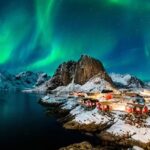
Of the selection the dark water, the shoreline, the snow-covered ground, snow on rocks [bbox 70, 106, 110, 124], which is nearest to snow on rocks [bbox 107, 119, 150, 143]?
the snow-covered ground

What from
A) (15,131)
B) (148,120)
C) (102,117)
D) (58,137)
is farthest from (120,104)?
(15,131)

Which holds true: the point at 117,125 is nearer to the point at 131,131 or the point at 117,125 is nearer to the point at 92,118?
the point at 131,131

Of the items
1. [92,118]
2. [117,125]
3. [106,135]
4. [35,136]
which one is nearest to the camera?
[106,135]

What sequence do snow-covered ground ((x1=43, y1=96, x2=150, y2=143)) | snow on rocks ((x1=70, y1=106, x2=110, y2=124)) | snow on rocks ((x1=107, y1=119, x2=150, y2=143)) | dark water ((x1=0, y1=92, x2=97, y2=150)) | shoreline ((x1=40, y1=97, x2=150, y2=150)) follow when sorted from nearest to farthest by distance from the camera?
shoreline ((x1=40, y1=97, x2=150, y2=150)), snow on rocks ((x1=107, y1=119, x2=150, y2=143)), dark water ((x1=0, y1=92, x2=97, y2=150)), snow-covered ground ((x1=43, y1=96, x2=150, y2=143)), snow on rocks ((x1=70, y1=106, x2=110, y2=124))

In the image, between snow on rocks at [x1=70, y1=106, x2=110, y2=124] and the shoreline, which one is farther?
snow on rocks at [x1=70, y1=106, x2=110, y2=124]

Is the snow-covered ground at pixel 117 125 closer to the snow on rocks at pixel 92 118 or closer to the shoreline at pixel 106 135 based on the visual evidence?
the snow on rocks at pixel 92 118

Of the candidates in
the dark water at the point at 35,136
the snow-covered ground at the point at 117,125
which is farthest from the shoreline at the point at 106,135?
the dark water at the point at 35,136

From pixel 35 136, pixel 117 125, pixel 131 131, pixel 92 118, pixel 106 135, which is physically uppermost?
pixel 92 118

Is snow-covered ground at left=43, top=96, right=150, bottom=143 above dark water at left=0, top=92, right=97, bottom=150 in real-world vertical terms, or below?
above

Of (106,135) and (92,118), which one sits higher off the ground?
(92,118)

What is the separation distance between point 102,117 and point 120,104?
1367cm

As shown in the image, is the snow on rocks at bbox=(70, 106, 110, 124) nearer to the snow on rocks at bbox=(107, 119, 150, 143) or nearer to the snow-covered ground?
the snow-covered ground

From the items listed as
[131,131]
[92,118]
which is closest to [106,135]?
[131,131]

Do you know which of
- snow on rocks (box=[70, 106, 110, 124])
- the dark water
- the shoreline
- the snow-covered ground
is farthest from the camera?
snow on rocks (box=[70, 106, 110, 124])
